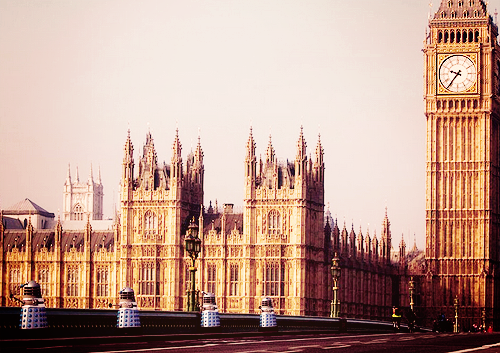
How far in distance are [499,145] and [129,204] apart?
42842mm

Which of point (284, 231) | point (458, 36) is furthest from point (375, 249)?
point (284, 231)

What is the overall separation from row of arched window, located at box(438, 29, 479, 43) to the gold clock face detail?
1.73 metres

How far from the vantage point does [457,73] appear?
445 ft

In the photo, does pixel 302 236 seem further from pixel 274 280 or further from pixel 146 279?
pixel 146 279

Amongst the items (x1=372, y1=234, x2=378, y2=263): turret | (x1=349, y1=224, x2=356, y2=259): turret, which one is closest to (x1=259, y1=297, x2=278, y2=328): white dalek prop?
(x1=349, y1=224, x2=356, y2=259): turret

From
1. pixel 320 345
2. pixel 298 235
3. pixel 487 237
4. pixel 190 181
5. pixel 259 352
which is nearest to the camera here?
pixel 259 352

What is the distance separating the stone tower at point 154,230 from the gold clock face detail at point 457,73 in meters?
33.0

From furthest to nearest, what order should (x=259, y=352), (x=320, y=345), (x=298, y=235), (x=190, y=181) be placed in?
1. (x=190, y=181)
2. (x=298, y=235)
3. (x=320, y=345)
4. (x=259, y=352)

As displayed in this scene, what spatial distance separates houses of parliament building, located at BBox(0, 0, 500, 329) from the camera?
112 meters

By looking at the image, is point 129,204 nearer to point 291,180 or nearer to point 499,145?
point 291,180

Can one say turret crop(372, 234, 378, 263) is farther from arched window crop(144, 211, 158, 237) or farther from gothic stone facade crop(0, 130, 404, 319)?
arched window crop(144, 211, 158, 237)

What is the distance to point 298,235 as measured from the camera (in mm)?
110375

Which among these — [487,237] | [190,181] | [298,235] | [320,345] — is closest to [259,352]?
[320,345]

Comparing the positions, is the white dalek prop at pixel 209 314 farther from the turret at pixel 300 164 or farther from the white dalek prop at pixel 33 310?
the turret at pixel 300 164
